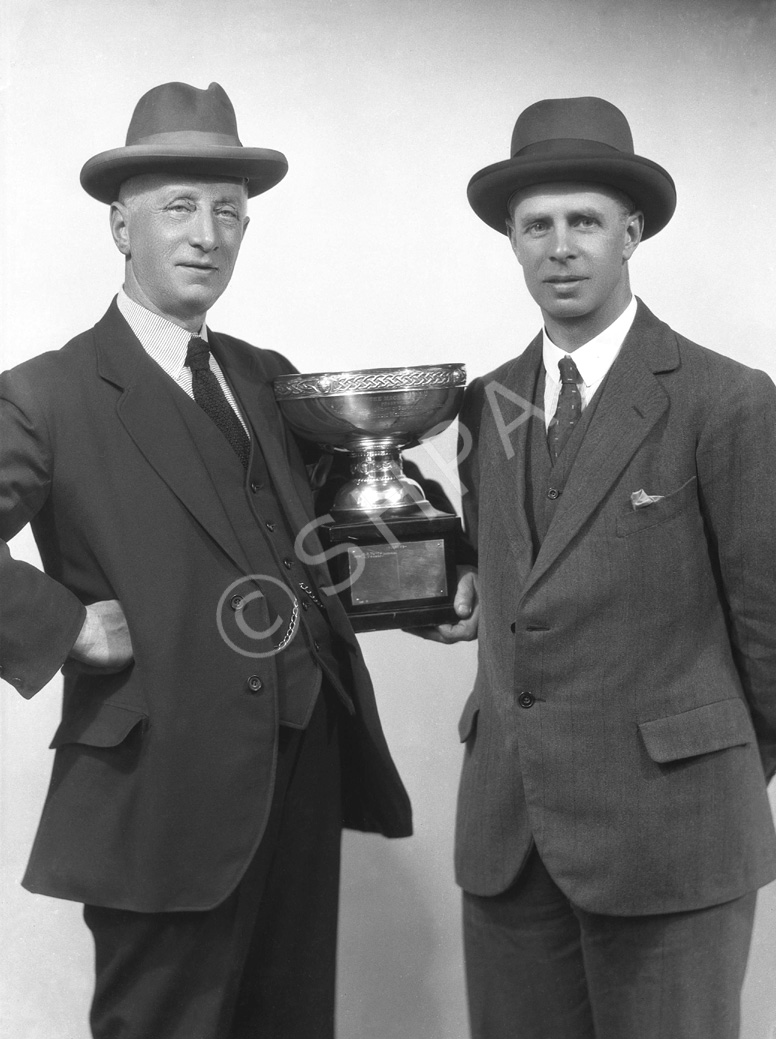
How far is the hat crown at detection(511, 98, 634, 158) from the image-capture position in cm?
188

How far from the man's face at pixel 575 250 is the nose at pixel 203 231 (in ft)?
1.66

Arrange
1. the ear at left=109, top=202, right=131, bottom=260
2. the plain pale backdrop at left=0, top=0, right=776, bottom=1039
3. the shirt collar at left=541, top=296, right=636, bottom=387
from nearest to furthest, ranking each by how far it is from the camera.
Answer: the shirt collar at left=541, top=296, right=636, bottom=387 → the ear at left=109, top=202, right=131, bottom=260 → the plain pale backdrop at left=0, top=0, right=776, bottom=1039

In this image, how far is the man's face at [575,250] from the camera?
184cm

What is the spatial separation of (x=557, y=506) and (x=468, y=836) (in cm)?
59

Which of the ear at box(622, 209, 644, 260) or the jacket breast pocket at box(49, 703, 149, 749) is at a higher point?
the ear at box(622, 209, 644, 260)

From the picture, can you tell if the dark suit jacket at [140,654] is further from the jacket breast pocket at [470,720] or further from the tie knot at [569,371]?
the tie knot at [569,371]

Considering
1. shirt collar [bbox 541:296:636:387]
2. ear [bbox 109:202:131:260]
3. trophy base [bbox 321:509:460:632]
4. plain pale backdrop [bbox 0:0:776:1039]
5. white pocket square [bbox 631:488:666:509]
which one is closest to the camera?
white pocket square [bbox 631:488:666:509]

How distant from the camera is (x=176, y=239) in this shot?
1.93 meters

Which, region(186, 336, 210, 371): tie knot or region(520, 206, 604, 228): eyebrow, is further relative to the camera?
region(186, 336, 210, 371): tie knot

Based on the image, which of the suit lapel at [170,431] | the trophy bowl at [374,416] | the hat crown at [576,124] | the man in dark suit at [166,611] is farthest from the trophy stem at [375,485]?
the hat crown at [576,124]

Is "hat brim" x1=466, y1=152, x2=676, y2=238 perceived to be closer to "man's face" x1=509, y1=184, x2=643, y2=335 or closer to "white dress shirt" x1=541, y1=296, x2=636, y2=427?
"man's face" x1=509, y1=184, x2=643, y2=335

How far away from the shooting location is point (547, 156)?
182 centimetres

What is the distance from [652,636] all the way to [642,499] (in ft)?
0.70

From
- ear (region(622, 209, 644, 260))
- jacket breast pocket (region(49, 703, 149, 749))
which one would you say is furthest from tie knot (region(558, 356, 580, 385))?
jacket breast pocket (region(49, 703, 149, 749))
